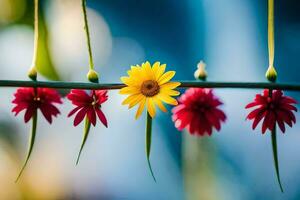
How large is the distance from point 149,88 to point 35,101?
0.14 meters

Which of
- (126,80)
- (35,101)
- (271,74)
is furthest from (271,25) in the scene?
(35,101)

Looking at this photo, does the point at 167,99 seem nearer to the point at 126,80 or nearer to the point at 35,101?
the point at 126,80

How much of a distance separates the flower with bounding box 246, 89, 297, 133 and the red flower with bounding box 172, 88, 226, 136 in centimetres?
8

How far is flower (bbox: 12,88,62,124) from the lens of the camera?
0.62 metres

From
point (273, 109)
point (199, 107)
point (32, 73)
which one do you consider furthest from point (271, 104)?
point (32, 73)

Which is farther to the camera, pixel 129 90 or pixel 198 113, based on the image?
pixel 198 113

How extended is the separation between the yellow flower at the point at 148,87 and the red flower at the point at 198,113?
0.37ft

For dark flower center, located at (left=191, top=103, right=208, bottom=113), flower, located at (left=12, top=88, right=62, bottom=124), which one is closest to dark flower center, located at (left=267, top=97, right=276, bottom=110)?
dark flower center, located at (left=191, top=103, right=208, bottom=113)

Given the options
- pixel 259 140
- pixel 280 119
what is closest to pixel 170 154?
pixel 259 140

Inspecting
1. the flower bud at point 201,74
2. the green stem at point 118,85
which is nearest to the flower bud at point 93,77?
the green stem at point 118,85

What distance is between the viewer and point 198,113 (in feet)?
2.24

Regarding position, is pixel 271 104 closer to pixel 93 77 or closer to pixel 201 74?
pixel 201 74

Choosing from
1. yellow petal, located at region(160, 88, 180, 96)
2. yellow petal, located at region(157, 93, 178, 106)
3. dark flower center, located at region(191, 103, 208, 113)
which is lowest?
dark flower center, located at region(191, 103, 208, 113)

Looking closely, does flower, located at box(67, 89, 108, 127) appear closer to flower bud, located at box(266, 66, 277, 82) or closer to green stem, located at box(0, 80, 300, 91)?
green stem, located at box(0, 80, 300, 91)
